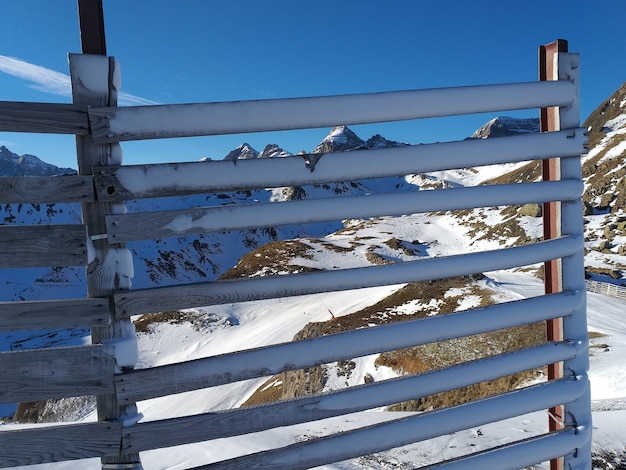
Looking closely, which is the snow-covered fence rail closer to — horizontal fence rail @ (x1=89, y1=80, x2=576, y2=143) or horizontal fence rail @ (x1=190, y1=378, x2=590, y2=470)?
horizontal fence rail @ (x1=190, y1=378, x2=590, y2=470)

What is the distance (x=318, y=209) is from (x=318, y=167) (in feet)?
0.64

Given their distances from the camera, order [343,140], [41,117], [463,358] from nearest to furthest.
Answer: [41,117] → [463,358] → [343,140]

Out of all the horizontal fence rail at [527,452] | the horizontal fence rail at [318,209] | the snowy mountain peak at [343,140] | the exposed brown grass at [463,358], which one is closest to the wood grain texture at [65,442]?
the horizontal fence rail at [318,209]

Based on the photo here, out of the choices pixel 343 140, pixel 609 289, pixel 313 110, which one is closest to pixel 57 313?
pixel 313 110

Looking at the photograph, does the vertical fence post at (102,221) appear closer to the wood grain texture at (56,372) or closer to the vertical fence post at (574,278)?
the wood grain texture at (56,372)

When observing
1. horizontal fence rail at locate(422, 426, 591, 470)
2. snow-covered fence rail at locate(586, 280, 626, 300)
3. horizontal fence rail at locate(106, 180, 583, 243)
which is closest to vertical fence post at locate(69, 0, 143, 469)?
horizontal fence rail at locate(106, 180, 583, 243)

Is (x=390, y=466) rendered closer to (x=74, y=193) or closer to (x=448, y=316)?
(x=448, y=316)

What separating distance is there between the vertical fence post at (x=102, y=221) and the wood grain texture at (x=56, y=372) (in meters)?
0.05

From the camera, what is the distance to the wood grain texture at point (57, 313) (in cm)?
160

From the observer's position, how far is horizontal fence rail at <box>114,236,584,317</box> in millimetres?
1712

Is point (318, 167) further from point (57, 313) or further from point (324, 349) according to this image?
point (57, 313)

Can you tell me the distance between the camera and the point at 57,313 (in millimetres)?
1638

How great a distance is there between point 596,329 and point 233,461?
12.5 meters

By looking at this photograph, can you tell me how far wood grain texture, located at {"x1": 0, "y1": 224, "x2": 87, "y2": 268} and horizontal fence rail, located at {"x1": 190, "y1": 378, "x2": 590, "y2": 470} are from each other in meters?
1.09
